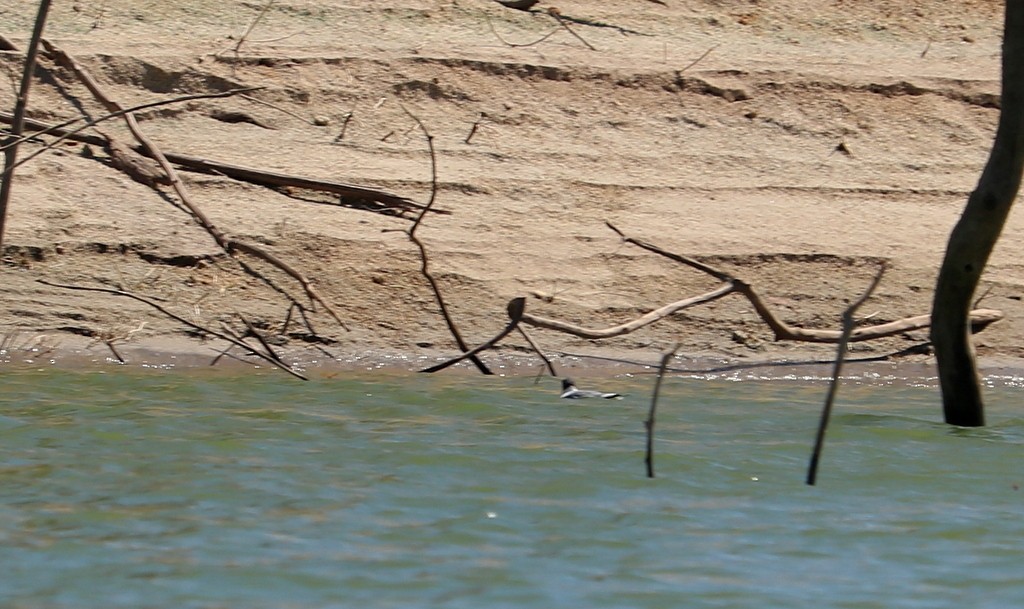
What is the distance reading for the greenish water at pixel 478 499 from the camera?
3752 millimetres

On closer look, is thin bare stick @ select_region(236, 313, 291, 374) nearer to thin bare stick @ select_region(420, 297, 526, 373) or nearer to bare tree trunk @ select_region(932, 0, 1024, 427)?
thin bare stick @ select_region(420, 297, 526, 373)

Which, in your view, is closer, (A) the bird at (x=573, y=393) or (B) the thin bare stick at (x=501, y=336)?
(B) the thin bare stick at (x=501, y=336)

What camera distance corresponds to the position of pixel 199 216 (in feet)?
22.8

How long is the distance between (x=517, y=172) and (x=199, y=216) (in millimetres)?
1797

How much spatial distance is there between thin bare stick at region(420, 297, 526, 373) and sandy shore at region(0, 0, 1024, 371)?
327 mm

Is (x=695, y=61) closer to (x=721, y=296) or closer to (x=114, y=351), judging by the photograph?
(x=721, y=296)

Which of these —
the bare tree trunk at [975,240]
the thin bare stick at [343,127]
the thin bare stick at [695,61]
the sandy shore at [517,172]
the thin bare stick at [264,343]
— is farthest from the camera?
the thin bare stick at [695,61]

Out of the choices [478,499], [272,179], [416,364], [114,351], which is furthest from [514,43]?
[478,499]

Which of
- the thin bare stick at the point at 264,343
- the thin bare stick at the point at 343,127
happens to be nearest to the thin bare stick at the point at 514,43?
the thin bare stick at the point at 343,127

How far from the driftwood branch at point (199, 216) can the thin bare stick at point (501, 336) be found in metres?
0.58

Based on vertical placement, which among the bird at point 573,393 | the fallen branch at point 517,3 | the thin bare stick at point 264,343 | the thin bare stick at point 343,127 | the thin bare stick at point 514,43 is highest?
the fallen branch at point 517,3

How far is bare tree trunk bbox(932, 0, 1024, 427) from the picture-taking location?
4.93m

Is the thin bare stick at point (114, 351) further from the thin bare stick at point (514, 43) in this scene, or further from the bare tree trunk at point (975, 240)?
the thin bare stick at point (514, 43)

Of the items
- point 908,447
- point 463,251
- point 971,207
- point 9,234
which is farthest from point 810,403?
point 9,234
